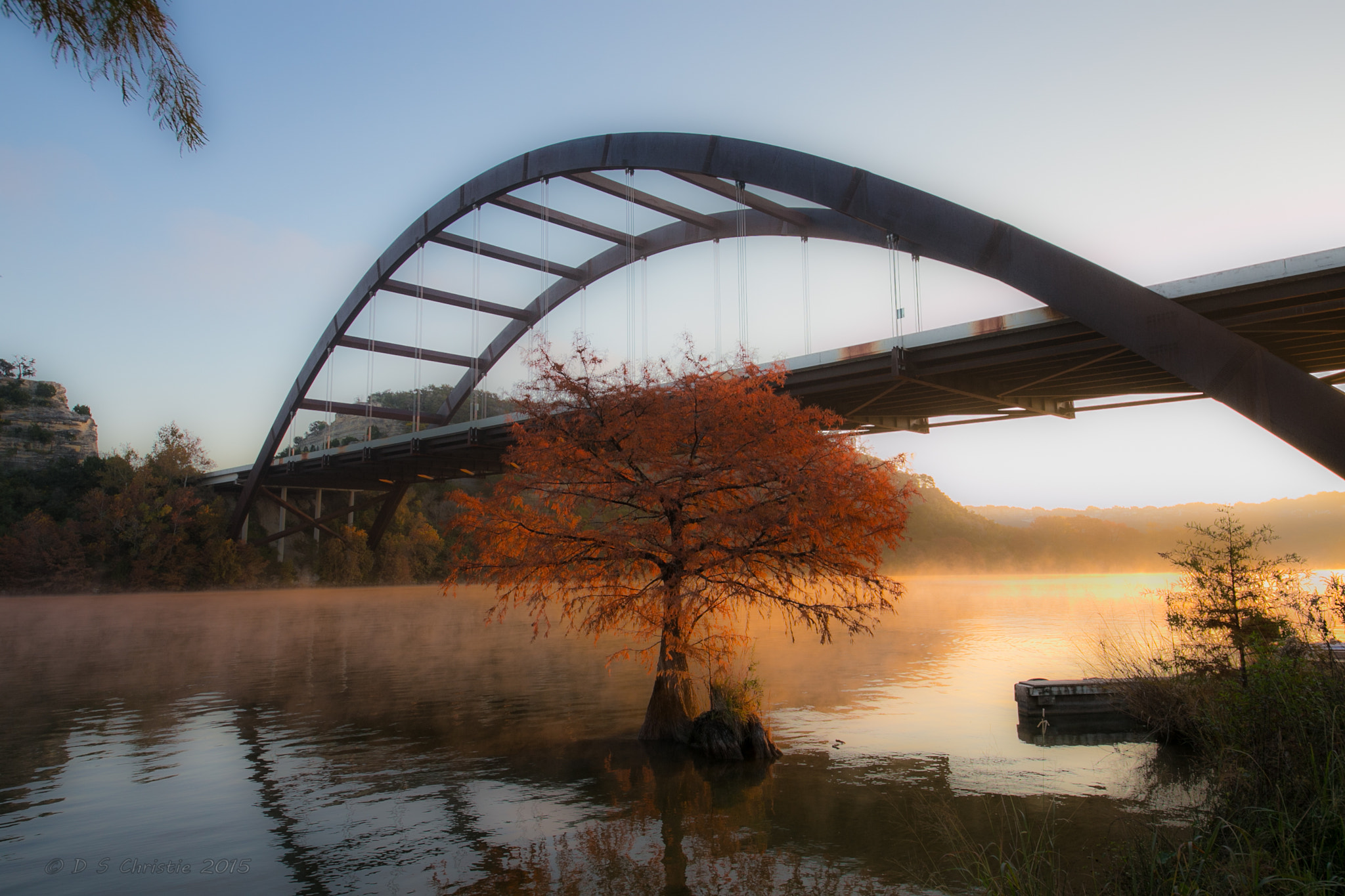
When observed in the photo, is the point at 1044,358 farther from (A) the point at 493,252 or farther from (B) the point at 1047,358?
(A) the point at 493,252

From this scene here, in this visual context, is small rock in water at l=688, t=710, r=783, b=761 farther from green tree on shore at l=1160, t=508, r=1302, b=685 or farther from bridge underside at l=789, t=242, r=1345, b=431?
bridge underside at l=789, t=242, r=1345, b=431

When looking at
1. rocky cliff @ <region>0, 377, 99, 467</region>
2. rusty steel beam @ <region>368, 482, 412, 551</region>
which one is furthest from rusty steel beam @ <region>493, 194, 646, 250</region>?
rocky cliff @ <region>0, 377, 99, 467</region>

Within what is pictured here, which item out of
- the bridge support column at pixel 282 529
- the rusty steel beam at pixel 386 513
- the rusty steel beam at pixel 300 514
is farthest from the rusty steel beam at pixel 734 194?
the bridge support column at pixel 282 529

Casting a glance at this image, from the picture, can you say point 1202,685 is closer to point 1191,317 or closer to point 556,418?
point 1191,317

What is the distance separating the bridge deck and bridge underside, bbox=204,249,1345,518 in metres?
0.02

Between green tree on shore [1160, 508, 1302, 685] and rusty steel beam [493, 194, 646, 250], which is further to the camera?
rusty steel beam [493, 194, 646, 250]

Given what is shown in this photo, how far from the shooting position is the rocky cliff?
55156 mm

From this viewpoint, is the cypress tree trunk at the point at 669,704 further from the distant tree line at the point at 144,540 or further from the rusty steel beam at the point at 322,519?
the distant tree line at the point at 144,540

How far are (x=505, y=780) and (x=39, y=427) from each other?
6190 centimetres

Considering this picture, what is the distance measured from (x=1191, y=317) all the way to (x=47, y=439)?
6739 centimetres

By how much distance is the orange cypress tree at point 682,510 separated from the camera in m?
11.9

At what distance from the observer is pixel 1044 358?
17016 millimetres

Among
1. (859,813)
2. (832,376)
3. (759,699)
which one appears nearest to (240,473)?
(832,376)

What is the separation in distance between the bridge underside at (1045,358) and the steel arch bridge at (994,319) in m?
0.04
